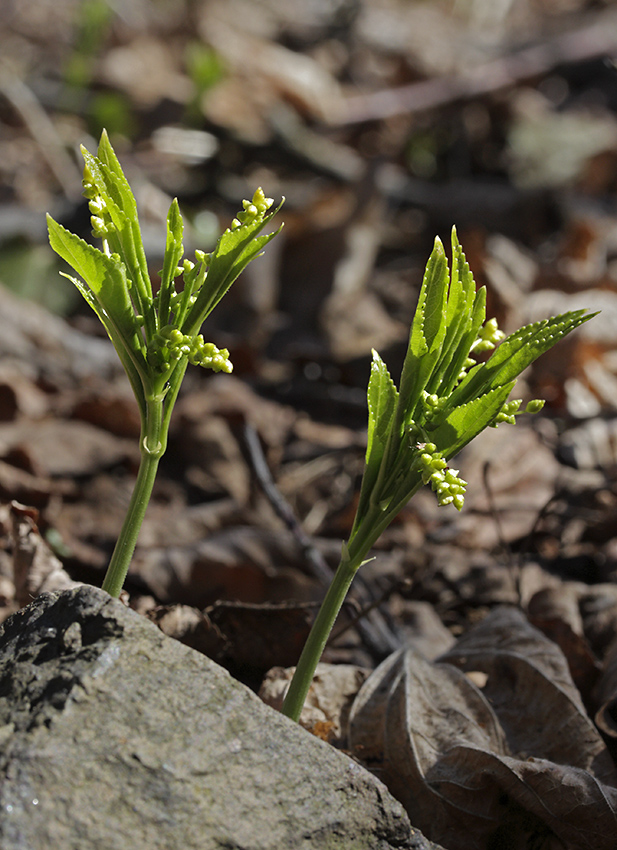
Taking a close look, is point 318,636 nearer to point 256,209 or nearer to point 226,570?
point 256,209

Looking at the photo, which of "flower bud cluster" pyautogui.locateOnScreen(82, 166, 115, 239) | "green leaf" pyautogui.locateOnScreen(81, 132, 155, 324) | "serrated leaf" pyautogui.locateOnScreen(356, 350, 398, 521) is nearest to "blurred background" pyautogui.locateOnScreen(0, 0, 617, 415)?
"serrated leaf" pyautogui.locateOnScreen(356, 350, 398, 521)

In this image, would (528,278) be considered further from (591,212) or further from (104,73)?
(104,73)

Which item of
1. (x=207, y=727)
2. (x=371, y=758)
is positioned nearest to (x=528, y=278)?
(x=371, y=758)

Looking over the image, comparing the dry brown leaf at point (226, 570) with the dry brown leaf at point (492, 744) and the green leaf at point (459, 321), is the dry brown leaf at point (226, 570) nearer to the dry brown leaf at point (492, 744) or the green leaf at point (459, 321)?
the dry brown leaf at point (492, 744)

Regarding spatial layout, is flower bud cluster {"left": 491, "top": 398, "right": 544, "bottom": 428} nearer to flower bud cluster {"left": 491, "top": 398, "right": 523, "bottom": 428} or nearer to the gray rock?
flower bud cluster {"left": 491, "top": 398, "right": 523, "bottom": 428}

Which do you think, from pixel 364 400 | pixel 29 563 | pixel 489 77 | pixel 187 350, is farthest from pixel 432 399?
pixel 489 77
